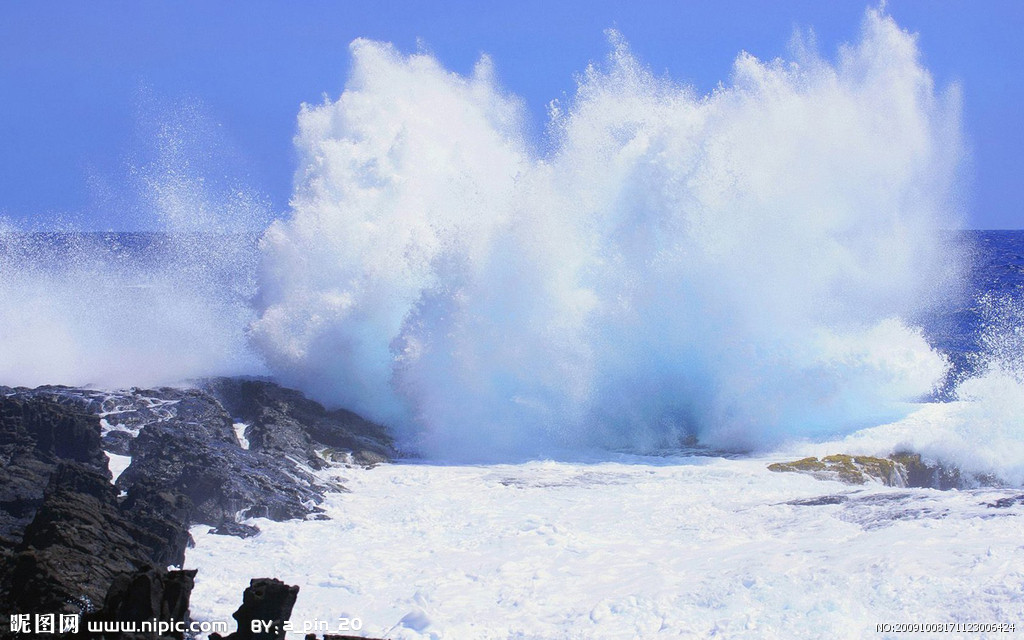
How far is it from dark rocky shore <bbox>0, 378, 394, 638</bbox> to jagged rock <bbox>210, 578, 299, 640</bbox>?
3 cm

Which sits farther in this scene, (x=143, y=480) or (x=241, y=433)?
(x=241, y=433)

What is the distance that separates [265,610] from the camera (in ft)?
22.3

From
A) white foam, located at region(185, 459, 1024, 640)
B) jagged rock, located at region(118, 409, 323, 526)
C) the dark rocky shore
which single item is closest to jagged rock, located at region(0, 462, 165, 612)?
the dark rocky shore

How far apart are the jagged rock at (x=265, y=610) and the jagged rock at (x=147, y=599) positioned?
13.4 inches

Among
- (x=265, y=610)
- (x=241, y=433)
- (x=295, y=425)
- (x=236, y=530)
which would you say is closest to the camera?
(x=265, y=610)

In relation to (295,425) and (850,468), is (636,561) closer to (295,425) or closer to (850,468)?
(850,468)

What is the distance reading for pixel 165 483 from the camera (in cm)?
1195

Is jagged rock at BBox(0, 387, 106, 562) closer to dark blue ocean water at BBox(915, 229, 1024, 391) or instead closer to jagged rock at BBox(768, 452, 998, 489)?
jagged rock at BBox(768, 452, 998, 489)

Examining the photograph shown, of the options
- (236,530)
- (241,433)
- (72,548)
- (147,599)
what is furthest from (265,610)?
(241,433)

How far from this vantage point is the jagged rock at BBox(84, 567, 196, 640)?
6441mm

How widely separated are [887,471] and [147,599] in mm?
11078

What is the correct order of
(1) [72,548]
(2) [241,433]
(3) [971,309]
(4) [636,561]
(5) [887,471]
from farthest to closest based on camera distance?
(3) [971,309] → (2) [241,433] → (5) [887,471] → (4) [636,561] → (1) [72,548]

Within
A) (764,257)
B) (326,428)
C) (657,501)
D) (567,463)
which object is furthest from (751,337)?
(326,428)

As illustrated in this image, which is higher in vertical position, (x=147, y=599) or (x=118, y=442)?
(x=118, y=442)
